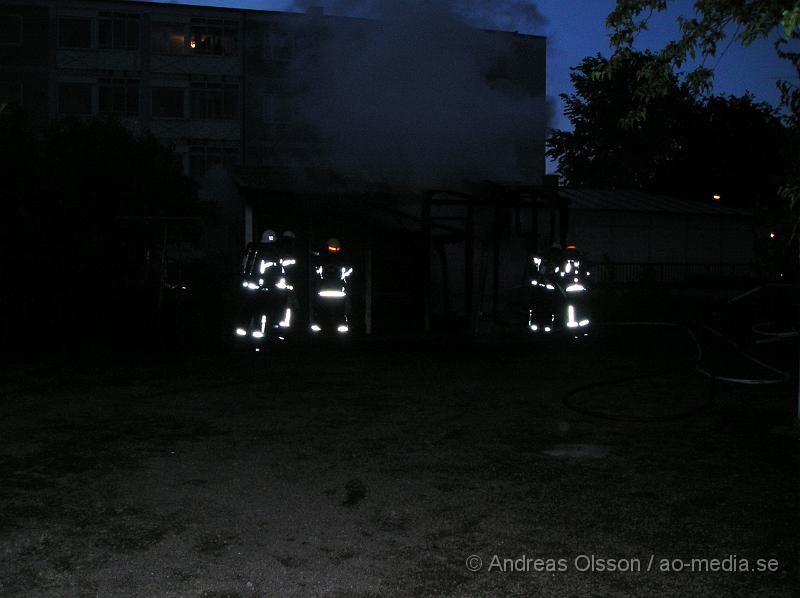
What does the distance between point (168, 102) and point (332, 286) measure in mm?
25265

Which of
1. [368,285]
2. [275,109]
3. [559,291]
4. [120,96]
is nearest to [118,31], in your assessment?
[120,96]

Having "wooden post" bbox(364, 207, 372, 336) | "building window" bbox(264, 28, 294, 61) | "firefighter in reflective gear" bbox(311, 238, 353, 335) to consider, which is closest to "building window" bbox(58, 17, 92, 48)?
"building window" bbox(264, 28, 294, 61)

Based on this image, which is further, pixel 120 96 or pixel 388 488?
pixel 120 96

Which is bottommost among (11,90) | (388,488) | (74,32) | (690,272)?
(388,488)

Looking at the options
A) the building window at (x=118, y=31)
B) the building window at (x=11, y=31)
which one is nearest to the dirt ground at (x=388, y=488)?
the building window at (x=118, y=31)

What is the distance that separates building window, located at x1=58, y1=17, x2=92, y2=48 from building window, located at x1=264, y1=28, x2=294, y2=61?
7.49m

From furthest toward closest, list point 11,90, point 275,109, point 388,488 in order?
point 275,109 < point 11,90 < point 388,488

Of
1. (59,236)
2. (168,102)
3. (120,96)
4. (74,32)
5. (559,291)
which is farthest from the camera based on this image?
(168,102)

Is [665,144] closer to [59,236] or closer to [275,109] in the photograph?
[275,109]

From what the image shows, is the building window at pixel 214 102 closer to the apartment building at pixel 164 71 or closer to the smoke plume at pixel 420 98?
the apartment building at pixel 164 71

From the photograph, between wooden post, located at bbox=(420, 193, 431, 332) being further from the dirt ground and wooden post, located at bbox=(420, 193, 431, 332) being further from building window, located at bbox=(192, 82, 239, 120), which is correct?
building window, located at bbox=(192, 82, 239, 120)

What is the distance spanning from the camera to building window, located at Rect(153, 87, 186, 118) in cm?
3591

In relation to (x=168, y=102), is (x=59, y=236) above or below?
below

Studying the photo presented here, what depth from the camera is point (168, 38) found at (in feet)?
117
